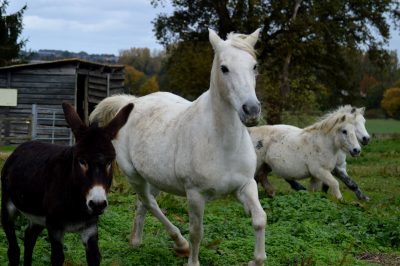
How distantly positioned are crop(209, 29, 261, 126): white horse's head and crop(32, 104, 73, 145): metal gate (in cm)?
2290

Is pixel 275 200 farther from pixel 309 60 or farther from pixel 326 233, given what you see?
pixel 309 60

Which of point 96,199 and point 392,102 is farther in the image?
point 392,102

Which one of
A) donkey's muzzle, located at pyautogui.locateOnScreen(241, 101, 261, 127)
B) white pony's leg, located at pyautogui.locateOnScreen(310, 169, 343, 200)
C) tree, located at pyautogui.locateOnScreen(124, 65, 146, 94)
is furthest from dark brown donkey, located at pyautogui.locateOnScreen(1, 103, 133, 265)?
tree, located at pyautogui.locateOnScreen(124, 65, 146, 94)

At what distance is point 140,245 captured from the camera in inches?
302

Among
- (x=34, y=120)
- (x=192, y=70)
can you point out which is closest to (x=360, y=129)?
(x=34, y=120)

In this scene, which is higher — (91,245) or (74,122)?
(74,122)

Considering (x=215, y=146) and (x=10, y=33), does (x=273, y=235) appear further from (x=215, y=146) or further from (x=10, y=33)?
(x=10, y=33)

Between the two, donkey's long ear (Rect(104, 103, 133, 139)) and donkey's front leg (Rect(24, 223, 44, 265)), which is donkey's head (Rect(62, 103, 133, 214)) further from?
donkey's front leg (Rect(24, 223, 44, 265))

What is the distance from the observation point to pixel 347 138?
510 inches

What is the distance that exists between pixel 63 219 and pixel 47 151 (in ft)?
3.37

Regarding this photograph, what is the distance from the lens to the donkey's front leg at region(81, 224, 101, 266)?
5.57 m

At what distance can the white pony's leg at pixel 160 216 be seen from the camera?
23.5 feet

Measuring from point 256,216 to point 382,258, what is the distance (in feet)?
7.42

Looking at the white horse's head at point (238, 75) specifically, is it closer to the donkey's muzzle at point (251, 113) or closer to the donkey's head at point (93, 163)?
the donkey's muzzle at point (251, 113)
